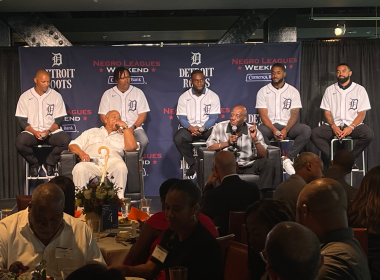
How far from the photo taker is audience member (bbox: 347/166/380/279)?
2.85 metres

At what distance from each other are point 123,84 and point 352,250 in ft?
21.4

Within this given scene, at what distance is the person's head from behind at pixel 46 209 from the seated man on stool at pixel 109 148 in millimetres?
4060

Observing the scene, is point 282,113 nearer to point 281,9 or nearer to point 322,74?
point 322,74

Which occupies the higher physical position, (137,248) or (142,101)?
(142,101)

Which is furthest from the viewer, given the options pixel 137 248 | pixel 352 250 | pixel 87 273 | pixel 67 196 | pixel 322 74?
pixel 322 74

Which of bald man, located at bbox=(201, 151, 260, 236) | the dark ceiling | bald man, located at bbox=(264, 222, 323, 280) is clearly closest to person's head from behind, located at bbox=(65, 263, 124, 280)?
bald man, located at bbox=(264, 222, 323, 280)

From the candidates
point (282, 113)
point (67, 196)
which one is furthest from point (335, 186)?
point (282, 113)

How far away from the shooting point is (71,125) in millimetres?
8391

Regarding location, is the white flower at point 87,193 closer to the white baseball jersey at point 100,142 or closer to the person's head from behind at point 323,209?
the person's head from behind at point 323,209

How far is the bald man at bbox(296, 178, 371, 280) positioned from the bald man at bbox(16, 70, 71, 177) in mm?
6191

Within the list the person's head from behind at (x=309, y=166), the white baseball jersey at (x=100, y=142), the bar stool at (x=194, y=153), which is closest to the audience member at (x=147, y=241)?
the person's head from behind at (x=309, y=166)

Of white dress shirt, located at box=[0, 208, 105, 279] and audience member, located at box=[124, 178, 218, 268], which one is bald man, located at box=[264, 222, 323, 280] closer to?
audience member, located at box=[124, 178, 218, 268]

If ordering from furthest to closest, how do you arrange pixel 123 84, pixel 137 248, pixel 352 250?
pixel 123 84, pixel 137 248, pixel 352 250

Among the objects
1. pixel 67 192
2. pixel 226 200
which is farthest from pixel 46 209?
pixel 226 200
